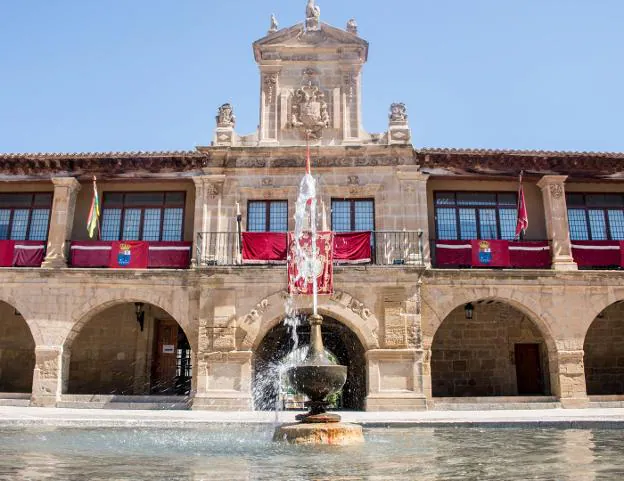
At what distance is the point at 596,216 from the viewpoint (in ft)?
58.2

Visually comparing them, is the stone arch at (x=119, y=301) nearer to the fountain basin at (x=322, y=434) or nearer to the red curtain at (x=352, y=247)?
the red curtain at (x=352, y=247)

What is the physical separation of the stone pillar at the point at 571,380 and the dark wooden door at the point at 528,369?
6.11 ft

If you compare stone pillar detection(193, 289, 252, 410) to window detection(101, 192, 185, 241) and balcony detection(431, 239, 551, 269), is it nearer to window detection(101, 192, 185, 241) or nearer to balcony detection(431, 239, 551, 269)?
window detection(101, 192, 185, 241)

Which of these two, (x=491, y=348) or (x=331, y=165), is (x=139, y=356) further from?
(x=491, y=348)

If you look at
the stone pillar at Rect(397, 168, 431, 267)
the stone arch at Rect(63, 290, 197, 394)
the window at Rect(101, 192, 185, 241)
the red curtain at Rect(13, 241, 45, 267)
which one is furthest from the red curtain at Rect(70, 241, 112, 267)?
the stone pillar at Rect(397, 168, 431, 267)

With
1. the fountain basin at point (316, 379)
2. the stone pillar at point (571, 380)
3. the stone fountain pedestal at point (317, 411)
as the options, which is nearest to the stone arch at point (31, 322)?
the stone fountain pedestal at point (317, 411)

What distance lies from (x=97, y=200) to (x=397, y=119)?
359 inches

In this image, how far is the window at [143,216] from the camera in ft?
57.9

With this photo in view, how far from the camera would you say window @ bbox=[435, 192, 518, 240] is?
56.9 feet

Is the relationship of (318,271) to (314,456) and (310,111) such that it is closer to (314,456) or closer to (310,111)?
(310,111)

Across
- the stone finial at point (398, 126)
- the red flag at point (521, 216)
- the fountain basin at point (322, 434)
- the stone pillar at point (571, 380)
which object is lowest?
the fountain basin at point (322, 434)

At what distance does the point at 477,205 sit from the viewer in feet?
57.8

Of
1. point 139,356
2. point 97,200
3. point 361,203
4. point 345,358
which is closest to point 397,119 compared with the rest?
point 361,203

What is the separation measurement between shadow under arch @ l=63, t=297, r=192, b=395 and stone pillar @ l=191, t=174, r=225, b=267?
2796 millimetres
